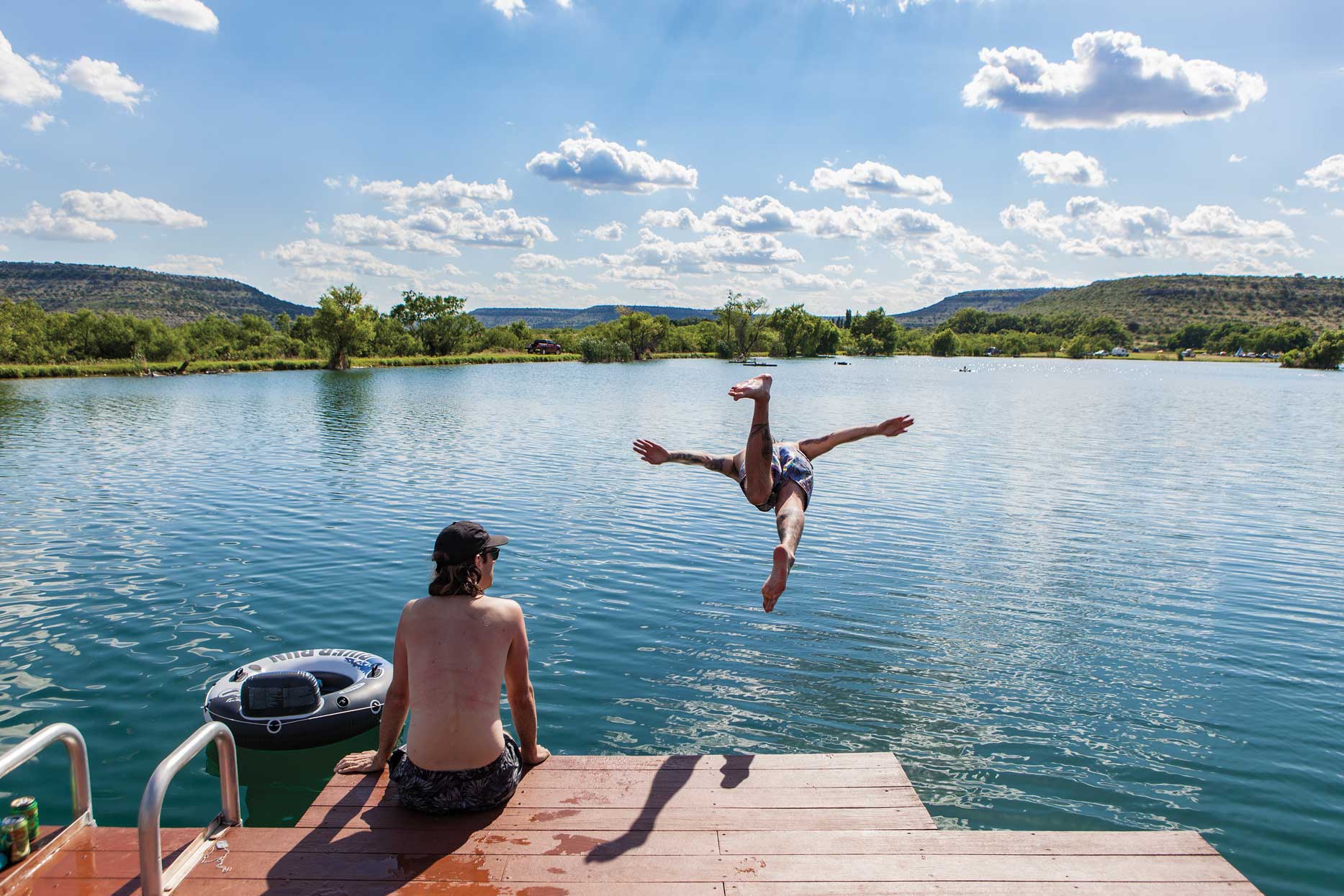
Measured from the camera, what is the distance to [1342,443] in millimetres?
28203

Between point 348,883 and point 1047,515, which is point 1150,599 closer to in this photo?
point 1047,515

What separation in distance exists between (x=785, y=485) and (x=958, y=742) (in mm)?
2835

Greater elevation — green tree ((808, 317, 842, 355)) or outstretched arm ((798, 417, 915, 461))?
green tree ((808, 317, 842, 355))

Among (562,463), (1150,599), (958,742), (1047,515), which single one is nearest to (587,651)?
(958,742)

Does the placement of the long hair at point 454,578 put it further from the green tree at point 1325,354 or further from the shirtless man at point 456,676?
the green tree at point 1325,354

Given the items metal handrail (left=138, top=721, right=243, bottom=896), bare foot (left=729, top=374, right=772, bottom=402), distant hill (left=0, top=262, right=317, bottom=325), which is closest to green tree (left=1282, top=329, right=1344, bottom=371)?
bare foot (left=729, top=374, right=772, bottom=402)

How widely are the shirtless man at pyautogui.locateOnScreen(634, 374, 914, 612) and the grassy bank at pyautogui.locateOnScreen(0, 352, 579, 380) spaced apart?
255 ft

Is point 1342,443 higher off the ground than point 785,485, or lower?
lower

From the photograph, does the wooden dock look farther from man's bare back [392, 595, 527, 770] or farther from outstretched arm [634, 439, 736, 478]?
outstretched arm [634, 439, 736, 478]

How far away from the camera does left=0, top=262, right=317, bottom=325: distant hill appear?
531 feet

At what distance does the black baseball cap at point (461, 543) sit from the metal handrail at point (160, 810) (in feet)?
4.67

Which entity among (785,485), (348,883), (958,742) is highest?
(785,485)

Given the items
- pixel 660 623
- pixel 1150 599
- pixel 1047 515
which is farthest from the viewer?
pixel 1047 515

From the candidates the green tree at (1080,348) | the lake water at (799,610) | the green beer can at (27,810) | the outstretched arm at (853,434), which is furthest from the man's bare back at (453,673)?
the green tree at (1080,348)
